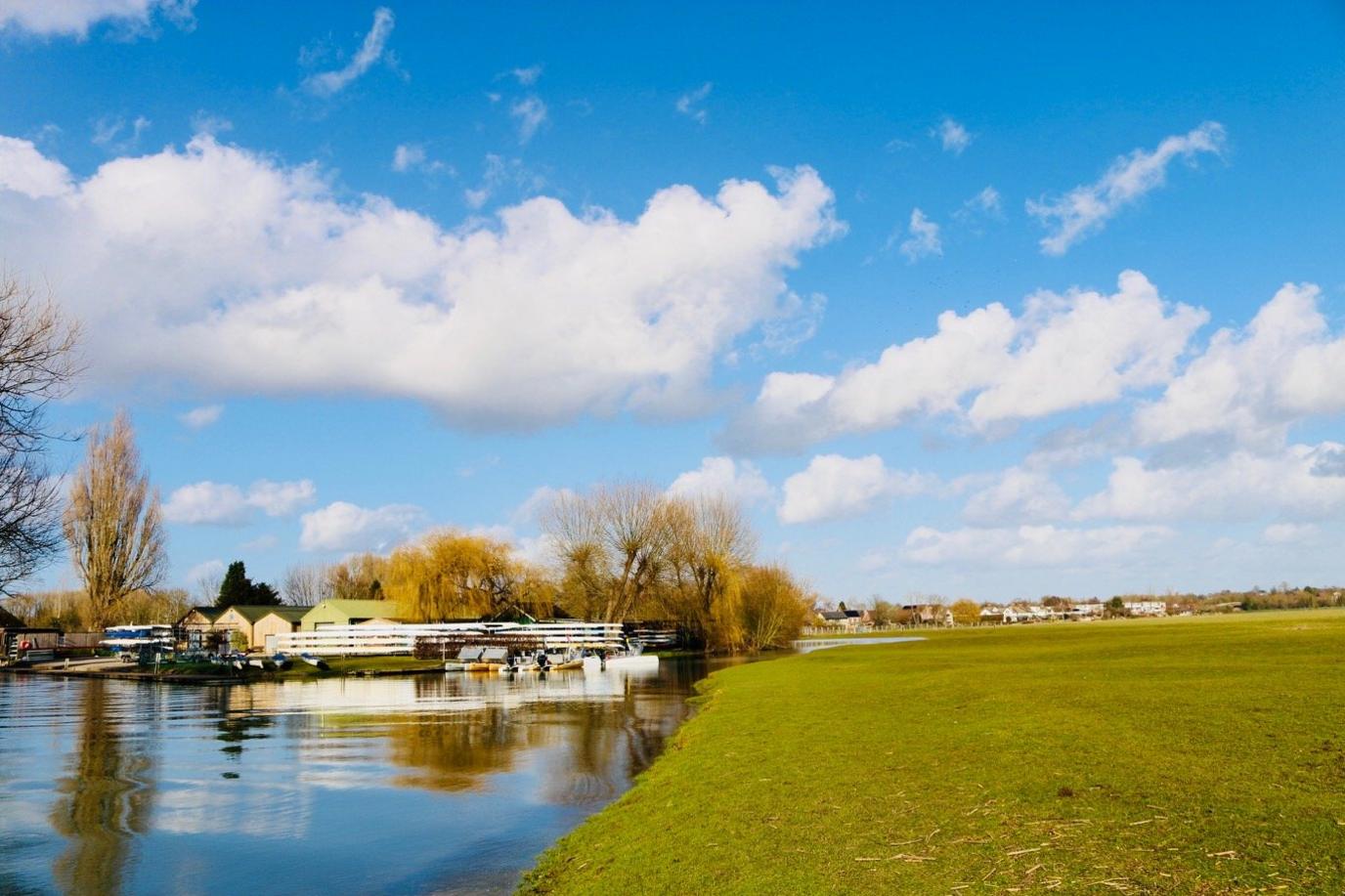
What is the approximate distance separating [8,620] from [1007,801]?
5147 inches

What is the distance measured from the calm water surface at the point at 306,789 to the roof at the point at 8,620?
84260 millimetres

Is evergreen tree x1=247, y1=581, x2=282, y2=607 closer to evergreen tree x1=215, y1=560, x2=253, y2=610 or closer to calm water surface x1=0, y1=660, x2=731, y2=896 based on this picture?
evergreen tree x1=215, y1=560, x2=253, y2=610

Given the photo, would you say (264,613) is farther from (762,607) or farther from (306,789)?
(306,789)

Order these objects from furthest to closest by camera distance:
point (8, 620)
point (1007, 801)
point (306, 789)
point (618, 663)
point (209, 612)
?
point (8, 620) → point (209, 612) → point (618, 663) → point (306, 789) → point (1007, 801)

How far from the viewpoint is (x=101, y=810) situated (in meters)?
16.6

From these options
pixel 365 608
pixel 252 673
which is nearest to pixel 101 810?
pixel 252 673

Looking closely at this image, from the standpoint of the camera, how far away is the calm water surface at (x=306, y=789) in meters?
12.8

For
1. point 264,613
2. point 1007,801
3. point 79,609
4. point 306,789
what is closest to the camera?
point 1007,801

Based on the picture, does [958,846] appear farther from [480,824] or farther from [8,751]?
[8,751]

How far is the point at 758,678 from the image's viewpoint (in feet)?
139

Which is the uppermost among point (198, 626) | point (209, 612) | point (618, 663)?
point (209, 612)

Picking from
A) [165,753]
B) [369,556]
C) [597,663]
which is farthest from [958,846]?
[369,556]

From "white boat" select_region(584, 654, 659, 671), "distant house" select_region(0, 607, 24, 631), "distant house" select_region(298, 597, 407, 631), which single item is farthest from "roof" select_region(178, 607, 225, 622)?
"white boat" select_region(584, 654, 659, 671)

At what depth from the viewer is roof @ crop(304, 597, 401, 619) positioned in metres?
88.4
